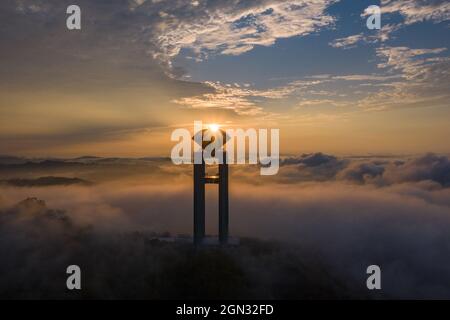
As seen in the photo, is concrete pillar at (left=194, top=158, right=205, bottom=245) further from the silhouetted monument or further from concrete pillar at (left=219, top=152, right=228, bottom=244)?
concrete pillar at (left=219, top=152, right=228, bottom=244)

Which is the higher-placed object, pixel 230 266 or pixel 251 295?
pixel 230 266

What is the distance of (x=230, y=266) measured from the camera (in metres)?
52.7

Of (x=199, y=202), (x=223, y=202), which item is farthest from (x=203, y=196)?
(x=223, y=202)

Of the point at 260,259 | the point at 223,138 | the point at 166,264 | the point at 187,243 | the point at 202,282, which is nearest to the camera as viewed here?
the point at 223,138

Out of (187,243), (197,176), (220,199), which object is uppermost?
(197,176)

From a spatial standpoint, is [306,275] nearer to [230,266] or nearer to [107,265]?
[230,266]

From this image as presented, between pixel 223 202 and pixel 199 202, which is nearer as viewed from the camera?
pixel 199 202

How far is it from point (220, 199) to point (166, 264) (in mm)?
24130

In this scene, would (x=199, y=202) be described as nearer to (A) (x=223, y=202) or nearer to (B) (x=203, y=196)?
(B) (x=203, y=196)

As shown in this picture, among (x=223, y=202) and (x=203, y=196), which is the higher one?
(x=203, y=196)

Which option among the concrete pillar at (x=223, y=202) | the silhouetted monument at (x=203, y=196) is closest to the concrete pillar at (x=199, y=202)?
the silhouetted monument at (x=203, y=196)

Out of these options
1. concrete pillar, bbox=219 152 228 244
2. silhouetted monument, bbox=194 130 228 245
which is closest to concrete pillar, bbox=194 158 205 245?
silhouetted monument, bbox=194 130 228 245

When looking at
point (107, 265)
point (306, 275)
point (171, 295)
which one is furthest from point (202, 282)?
point (306, 275)

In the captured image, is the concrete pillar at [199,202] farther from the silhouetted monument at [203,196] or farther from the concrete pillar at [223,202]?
the concrete pillar at [223,202]
